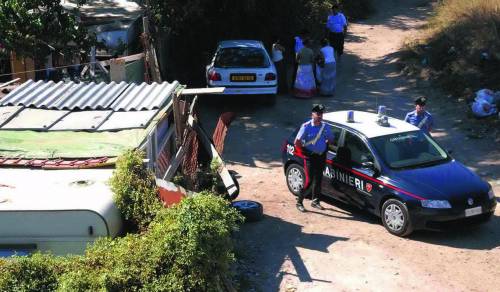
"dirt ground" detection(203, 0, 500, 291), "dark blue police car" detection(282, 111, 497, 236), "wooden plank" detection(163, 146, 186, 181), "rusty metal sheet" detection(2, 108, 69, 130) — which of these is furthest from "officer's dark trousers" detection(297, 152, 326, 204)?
"rusty metal sheet" detection(2, 108, 69, 130)

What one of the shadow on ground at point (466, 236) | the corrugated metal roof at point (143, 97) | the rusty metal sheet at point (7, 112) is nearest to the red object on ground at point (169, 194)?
the corrugated metal roof at point (143, 97)

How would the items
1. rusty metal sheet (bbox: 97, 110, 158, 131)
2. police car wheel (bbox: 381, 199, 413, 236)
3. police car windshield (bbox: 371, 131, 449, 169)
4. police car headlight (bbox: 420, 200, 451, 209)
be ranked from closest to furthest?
1. rusty metal sheet (bbox: 97, 110, 158, 131)
2. police car headlight (bbox: 420, 200, 451, 209)
3. police car wheel (bbox: 381, 199, 413, 236)
4. police car windshield (bbox: 371, 131, 449, 169)

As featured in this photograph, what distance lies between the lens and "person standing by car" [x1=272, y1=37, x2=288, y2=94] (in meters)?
18.4

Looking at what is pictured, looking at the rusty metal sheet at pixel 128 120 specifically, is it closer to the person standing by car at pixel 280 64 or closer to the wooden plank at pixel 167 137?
the wooden plank at pixel 167 137

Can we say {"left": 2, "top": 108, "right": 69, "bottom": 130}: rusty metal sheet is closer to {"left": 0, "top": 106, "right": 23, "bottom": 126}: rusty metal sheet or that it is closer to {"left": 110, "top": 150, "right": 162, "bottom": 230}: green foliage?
{"left": 0, "top": 106, "right": 23, "bottom": 126}: rusty metal sheet

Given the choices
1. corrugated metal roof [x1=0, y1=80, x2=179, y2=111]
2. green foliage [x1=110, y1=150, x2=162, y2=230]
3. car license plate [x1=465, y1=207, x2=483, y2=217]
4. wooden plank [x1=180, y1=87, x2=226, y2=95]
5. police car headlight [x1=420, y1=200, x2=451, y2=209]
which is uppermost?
wooden plank [x1=180, y1=87, x2=226, y2=95]

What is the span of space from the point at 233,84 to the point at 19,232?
426 inches

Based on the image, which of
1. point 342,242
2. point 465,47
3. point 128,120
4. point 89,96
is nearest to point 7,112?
point 89,96

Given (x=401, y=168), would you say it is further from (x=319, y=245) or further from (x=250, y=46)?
(x=250, y=46)

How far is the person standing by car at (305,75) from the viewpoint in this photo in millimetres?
17845

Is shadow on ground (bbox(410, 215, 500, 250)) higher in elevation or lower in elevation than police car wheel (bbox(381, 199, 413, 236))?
lower

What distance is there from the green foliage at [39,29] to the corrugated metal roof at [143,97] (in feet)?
17.2

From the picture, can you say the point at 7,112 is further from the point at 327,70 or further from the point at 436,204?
the point at 327,70

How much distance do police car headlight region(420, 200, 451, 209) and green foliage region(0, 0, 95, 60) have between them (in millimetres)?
9460
